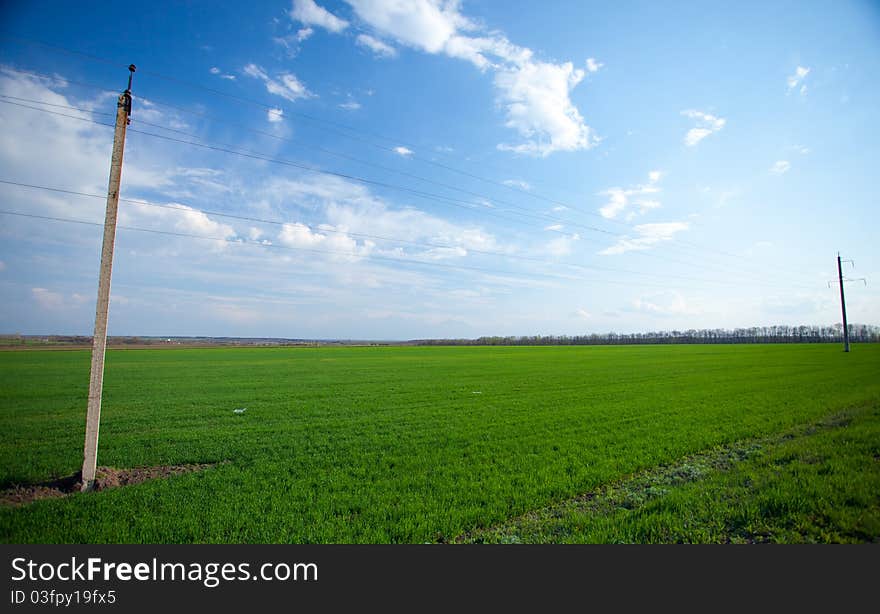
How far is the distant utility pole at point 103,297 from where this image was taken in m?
8.56

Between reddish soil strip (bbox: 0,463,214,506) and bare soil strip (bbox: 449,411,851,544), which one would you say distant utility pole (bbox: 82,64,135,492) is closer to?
reddish soil strip (bbox: 0,463,214,506)

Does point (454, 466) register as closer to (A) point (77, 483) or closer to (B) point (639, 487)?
(B) point (639, 487)

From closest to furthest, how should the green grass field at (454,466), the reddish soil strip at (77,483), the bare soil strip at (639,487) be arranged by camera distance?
the green grass field at (454,466) → the bare soil strip at (639,487) → the reddish soil strip at (77,483)

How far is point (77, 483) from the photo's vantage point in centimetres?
863

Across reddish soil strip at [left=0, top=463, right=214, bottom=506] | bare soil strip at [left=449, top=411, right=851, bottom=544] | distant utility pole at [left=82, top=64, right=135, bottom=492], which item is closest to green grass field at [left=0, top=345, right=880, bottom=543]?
bare soil strip at [left=449, top=411, right=851, bottom=544]

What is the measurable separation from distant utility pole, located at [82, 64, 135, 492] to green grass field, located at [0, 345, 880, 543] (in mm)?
1058

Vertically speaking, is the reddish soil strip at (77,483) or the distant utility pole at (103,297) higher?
the distant utility pole at (103,297)

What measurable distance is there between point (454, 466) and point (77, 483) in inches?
349

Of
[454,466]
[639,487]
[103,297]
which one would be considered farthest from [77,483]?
[639,487]

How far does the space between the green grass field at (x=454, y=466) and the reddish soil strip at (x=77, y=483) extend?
22.0 inches

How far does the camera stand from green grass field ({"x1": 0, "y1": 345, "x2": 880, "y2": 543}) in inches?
252

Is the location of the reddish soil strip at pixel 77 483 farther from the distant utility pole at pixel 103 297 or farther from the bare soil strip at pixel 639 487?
the bare soil strip at pixel 639 487

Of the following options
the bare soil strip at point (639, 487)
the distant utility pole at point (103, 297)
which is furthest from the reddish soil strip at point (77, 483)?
the bare soil strip at point (639, 487)

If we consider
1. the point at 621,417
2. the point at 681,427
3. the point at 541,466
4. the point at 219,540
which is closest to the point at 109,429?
the point at 219,540
